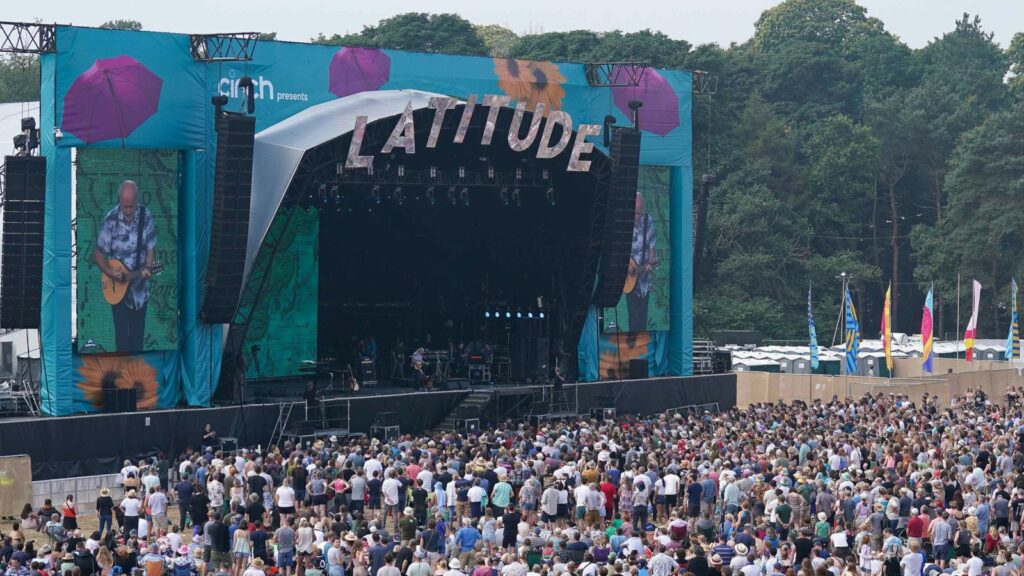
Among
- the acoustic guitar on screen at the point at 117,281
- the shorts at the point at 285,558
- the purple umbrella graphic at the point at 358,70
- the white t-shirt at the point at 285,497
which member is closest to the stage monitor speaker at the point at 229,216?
the acoustic guitar on screen at the point at 117,281

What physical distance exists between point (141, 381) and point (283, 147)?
219 inches

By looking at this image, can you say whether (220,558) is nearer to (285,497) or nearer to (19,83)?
(285,497)

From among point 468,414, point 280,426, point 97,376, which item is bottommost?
point 280,426

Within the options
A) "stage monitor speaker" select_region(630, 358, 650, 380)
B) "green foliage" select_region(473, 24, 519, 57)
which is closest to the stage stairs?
"stage monitor speaker" select_region(630, 358, 650, 380)

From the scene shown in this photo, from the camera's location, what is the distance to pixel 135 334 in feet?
106

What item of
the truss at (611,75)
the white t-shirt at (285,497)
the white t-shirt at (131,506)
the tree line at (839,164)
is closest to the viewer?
the white t-shirt at (131,506)

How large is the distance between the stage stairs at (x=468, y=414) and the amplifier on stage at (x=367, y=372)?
2493 mm

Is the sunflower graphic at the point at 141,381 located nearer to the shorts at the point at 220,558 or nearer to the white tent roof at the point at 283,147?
the white tent roof at the point at 283,147

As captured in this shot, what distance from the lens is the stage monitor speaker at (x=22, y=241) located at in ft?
98.6

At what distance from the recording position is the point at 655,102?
134 ft

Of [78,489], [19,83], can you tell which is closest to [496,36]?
[19,83]

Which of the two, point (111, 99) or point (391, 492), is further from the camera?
point (111, 99)

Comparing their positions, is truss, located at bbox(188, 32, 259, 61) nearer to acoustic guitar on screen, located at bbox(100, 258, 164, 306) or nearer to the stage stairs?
acoustic guitar on screen, located at bbox(100, 258, 164, 306)

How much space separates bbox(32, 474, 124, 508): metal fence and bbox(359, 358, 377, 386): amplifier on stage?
8779 millimetres
